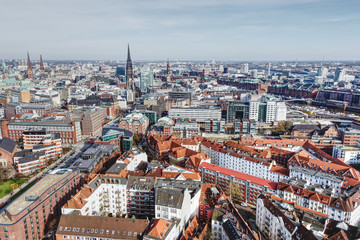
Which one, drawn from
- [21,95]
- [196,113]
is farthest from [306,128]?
[21,95]

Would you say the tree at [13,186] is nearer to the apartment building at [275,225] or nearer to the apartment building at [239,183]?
the apartment building at [239,183]

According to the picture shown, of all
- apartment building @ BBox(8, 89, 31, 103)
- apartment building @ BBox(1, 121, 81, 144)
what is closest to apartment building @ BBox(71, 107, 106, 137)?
apartment building @ BBox(1, 121, 81, 144)

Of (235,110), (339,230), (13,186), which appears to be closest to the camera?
(339,230)

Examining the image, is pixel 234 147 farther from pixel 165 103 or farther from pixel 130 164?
pixel 165 103

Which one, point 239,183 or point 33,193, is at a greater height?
point 33,193

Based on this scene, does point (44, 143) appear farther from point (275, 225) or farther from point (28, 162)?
point (275, 225)
